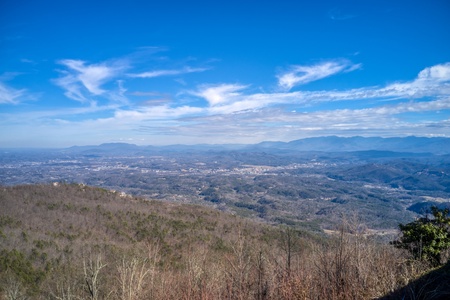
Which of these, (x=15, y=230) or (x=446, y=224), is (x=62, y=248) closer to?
(x=15, y=230)

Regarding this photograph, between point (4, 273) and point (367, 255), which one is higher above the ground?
point (367, 255)

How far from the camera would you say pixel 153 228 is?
32.2 metres

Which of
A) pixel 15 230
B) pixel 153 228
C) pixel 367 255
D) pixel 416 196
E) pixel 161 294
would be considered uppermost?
pixel 367 255

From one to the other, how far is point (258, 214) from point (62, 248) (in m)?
71.0

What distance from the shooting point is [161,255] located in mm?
25078

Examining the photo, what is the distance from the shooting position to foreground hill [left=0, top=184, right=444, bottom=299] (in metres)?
6.09

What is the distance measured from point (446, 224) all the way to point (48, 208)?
37527 millimetres

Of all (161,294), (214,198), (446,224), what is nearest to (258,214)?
(214,198)

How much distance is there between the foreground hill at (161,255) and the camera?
6090mm

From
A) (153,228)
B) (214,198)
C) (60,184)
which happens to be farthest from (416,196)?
(60,184)

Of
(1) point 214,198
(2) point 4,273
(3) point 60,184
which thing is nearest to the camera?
(2) point 4,273

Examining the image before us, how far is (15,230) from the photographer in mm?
23656

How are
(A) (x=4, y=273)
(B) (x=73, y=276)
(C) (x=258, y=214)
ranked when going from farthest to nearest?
(C) (x=258, y=214) → (B) (x=73, y=276) → (A) (x=4, y=273)

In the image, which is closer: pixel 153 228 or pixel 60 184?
pixel 153 228
